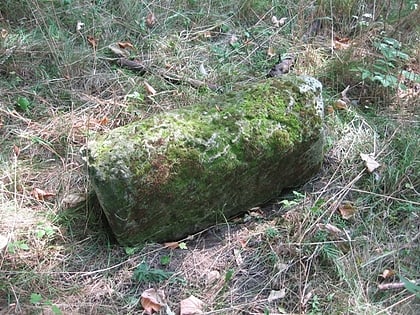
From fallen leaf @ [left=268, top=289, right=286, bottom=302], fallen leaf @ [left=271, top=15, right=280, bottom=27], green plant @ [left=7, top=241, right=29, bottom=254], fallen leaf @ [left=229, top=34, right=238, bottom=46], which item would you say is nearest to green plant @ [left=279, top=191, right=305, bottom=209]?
fallen leaf @ [left=268, top=289, right=286, bottom=302]

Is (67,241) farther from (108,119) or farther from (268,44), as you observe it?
(268,44)

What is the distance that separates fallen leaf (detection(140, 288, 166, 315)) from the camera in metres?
2.23

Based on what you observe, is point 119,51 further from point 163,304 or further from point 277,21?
point 163,304

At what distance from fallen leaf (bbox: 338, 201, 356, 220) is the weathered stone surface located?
292 millimetres

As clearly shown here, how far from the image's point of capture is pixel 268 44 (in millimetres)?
3877

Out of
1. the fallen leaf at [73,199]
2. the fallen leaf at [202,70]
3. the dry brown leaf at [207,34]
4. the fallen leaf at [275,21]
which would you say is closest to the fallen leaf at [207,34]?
the dry brown leaf at [207,34]

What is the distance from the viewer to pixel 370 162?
283 cm

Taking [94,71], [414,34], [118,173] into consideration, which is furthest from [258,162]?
[414,34]

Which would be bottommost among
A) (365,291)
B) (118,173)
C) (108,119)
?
(365,291)

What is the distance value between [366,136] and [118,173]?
1.54 meters

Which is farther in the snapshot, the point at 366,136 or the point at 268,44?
the point at 268,44

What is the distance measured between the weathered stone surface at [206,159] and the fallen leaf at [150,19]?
1485 millimetres

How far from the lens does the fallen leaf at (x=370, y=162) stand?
279cm

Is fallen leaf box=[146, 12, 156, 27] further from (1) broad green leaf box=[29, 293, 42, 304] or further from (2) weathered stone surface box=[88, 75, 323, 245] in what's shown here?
(1) broad green leaf box=[29, 293, 42, 304]
